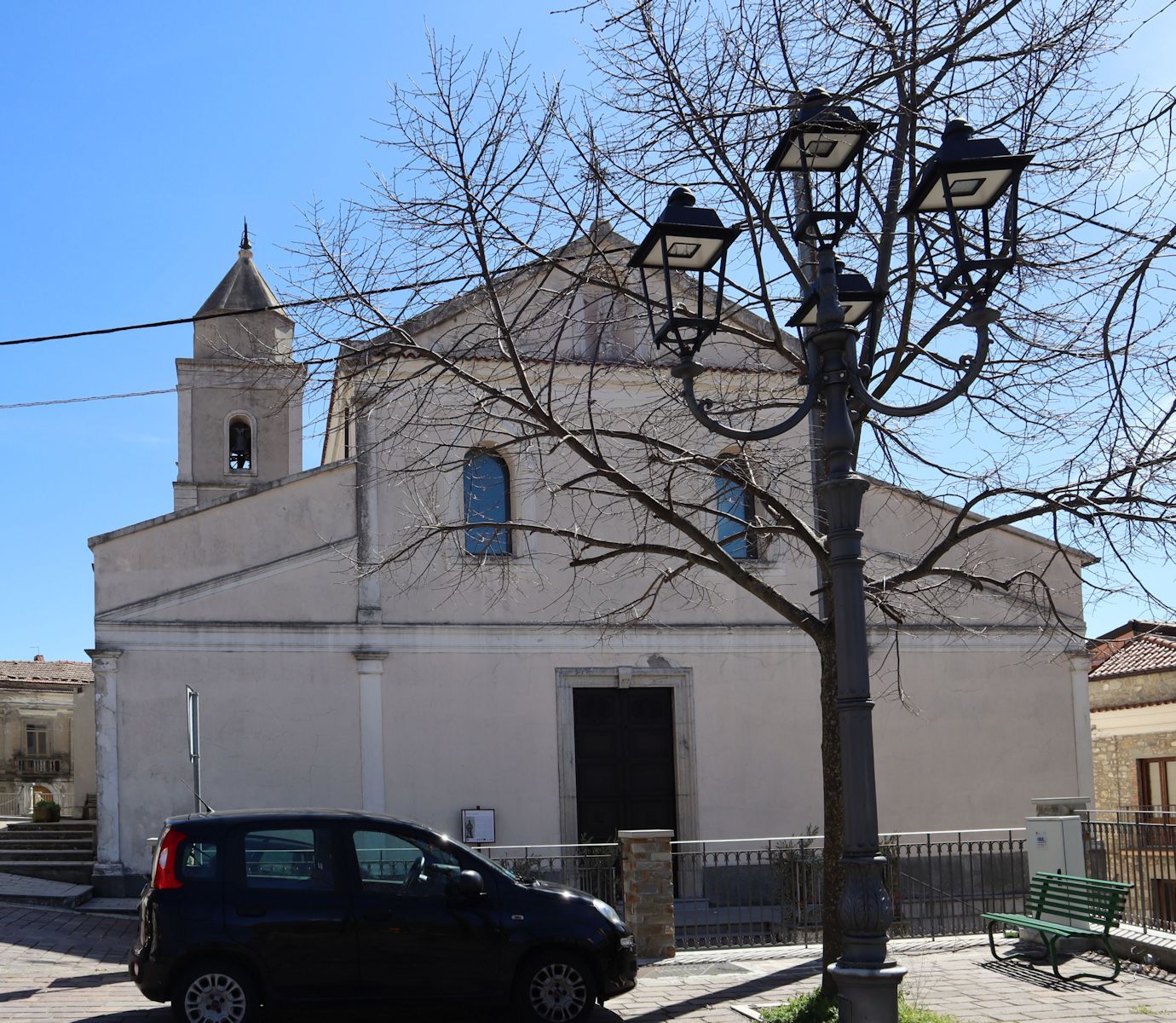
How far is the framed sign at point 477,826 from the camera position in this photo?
18484 millimetres

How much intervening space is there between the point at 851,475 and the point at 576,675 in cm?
1277

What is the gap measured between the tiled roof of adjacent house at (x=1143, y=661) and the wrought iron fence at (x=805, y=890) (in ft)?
31.2

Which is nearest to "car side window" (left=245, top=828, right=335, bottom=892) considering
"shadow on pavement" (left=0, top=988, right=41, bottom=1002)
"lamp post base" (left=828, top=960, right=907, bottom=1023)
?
"shadow on pavement" (left=0, top=988, right=41, bottom=1002)

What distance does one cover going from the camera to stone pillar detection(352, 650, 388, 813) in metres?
18.4

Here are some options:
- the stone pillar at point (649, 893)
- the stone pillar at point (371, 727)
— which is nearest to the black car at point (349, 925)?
the stone pillar at point (649, 893)

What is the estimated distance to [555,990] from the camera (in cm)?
965

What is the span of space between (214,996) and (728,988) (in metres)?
4.68

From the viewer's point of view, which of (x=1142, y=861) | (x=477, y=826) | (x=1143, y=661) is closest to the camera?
(x=1142, y=861)

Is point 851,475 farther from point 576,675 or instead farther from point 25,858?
point 25,858

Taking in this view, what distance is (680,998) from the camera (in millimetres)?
11227

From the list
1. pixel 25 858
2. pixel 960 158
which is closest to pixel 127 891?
pixel 25 858

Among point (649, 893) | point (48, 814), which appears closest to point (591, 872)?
point (649, 893)

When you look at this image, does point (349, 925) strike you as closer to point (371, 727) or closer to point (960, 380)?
→ point (960, 380)

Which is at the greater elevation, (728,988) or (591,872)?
(591,872)
